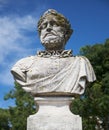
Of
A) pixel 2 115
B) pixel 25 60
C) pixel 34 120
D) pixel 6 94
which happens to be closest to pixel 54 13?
pixel 25 60

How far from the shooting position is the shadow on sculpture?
267 inches

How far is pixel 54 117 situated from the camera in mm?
6785

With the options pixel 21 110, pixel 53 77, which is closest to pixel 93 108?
pixel 21 110

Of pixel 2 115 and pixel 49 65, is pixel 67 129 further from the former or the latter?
pixel 2 115

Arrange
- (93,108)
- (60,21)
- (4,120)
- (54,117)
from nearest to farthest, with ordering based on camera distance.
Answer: (54,117) < (60,21) < (93,108) < (4,120)

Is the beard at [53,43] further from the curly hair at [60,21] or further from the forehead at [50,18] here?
the forehead at [50,18]

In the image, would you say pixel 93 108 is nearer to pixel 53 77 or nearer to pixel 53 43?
pixel 53 43

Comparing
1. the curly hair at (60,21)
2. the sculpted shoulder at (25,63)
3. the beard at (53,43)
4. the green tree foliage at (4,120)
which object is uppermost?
the curly hair at (60,21)

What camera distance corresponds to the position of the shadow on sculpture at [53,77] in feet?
22.3

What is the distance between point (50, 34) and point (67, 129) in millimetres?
1966

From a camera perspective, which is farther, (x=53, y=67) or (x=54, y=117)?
(x=53, y=67)

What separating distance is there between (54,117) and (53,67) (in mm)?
989

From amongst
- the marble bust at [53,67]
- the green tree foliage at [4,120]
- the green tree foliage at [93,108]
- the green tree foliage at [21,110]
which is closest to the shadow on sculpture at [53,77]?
the marble bust at [53,67]

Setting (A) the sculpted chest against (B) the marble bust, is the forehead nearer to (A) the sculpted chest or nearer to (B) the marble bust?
(B) the marble bust
